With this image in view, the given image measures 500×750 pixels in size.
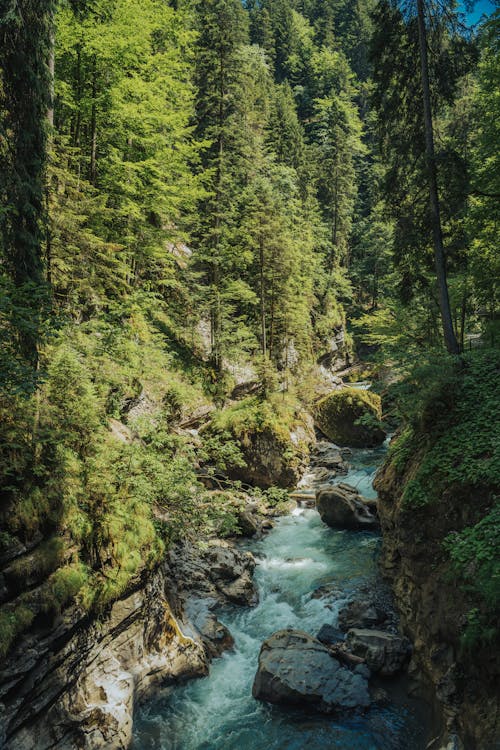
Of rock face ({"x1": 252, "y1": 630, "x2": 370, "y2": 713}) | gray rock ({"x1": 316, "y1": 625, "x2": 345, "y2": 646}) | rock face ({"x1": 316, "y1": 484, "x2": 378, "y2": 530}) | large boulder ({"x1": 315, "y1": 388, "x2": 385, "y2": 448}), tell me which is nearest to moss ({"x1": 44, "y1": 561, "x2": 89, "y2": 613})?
rock face ({"x1": 252, "y1": 630, "x2": 370, "y2": 713})

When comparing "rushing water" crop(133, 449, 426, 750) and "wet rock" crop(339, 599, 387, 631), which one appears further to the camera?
"wet rock" crop(339, 599, 387, 631)

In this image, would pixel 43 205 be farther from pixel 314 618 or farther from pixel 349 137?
pixel 349 137

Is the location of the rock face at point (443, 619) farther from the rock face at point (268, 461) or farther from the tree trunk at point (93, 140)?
the tree trunk at point (93, 140)

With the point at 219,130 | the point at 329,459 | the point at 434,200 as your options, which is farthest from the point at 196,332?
the point at 434,200

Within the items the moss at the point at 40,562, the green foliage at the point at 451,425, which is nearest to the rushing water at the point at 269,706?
the moss at the point at 40,562

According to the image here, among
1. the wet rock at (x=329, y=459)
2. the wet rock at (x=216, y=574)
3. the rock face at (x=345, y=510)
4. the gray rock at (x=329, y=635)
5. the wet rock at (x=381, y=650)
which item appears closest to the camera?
the wet rock at (x=381, y=650)

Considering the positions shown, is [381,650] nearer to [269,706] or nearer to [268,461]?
[269,706]

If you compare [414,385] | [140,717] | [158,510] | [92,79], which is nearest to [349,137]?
[92,79]

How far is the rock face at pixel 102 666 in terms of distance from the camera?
5.91m

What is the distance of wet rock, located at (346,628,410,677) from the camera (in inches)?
336

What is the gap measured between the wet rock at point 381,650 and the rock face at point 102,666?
305 cm

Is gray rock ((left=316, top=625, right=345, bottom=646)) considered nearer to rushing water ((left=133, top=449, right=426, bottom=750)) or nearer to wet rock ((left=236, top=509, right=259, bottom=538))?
rushing water ((left=133, top=449, right=426, bottom=750))

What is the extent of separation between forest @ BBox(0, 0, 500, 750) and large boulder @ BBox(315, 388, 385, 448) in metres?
0.13

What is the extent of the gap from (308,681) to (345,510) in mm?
7570
